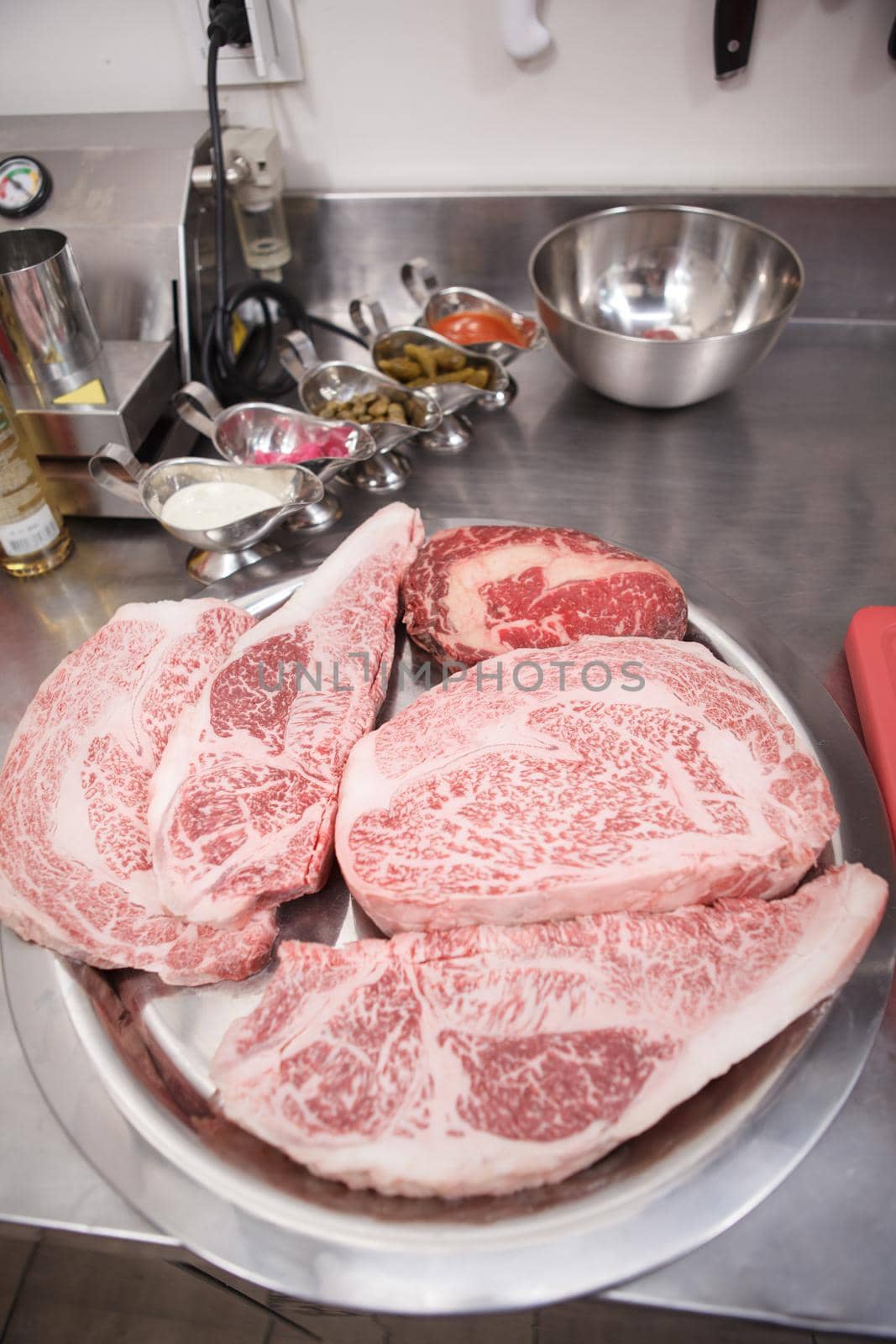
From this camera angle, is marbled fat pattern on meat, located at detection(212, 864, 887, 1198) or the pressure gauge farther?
the pressure gauge

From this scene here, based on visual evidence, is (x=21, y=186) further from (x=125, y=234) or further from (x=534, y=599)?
(x=534, y=599)

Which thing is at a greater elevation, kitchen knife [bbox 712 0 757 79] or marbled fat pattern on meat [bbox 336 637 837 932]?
kitchen knife [bbox 712 0 757 79]

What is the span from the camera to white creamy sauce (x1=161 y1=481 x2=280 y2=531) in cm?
145

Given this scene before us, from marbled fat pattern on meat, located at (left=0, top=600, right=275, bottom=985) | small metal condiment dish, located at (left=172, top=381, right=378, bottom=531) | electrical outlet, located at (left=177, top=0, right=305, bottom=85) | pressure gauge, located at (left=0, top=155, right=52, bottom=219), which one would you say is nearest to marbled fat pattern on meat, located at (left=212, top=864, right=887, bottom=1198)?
marbled fat pattern on meat, located at (left=0, top=600, right=275, bottom=985)

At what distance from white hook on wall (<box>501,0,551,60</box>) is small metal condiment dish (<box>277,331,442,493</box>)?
689 millimetres

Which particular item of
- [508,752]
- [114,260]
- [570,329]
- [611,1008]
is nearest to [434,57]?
[570,329]

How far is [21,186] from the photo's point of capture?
1.65 meters

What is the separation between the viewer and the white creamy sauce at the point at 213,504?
1452 millimetres

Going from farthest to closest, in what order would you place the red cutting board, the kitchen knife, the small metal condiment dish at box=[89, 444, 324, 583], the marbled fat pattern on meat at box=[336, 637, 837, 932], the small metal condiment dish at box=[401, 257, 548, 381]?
the small metal condiment dish at box=[401, 257, 548, 381]
the kitchen knife
the small metal condiment dish at box=[89, 444, 324, 583]
the red cutting board
the marbled fat pattern on meat at box=[336, 637, 837, 932]

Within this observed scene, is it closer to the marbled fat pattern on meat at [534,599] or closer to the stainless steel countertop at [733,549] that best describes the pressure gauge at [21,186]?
the stainless steel countertop at [733,549]

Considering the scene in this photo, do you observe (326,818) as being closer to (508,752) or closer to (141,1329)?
(508,752)

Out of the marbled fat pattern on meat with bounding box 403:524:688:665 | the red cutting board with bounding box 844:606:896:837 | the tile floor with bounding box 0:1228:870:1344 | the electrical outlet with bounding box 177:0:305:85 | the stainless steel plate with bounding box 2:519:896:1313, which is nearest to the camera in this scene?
the stainless steel plate with bounding box 2:519:896:1313

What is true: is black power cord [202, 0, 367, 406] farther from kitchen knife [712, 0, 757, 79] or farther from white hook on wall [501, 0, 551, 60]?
kitchen knife [712, 0, 757, 79]

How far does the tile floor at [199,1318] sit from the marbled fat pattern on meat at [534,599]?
82 cm
